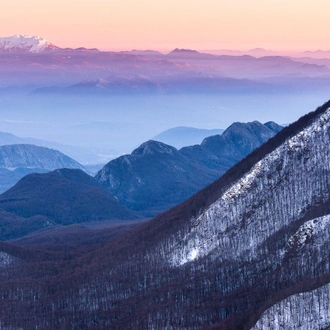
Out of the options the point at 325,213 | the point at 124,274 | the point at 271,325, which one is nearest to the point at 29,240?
the point at 124,274

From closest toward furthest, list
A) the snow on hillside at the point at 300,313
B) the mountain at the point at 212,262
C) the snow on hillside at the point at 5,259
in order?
1. the snow on hillside at the point at 300,313
2. the mountain at the point at 212,262
3. the snow on hillside at the point at 5,259

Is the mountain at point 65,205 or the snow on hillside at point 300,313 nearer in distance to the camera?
the snow on hillside at point 300,313

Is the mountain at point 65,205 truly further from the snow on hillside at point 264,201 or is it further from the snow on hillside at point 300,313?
the snow on hillside at point 300,313

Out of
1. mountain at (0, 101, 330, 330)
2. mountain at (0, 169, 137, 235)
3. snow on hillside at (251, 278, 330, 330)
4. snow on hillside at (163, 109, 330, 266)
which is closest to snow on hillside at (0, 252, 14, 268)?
mountain at (0, 101, 330, 330)

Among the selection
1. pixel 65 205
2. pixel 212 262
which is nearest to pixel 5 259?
pixel 212 262

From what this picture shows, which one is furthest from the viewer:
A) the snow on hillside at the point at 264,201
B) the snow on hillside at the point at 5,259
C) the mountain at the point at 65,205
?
the mountain at the point at 65,205

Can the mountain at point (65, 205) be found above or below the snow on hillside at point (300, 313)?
below

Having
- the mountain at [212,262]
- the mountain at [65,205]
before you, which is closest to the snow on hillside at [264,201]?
the mountain at [212,262]

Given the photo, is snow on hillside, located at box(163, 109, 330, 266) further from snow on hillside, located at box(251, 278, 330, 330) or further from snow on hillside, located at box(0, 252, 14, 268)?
snow on hillside, located at box(251, 278, 330, 330)

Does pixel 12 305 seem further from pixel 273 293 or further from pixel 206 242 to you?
pixel 273 293
